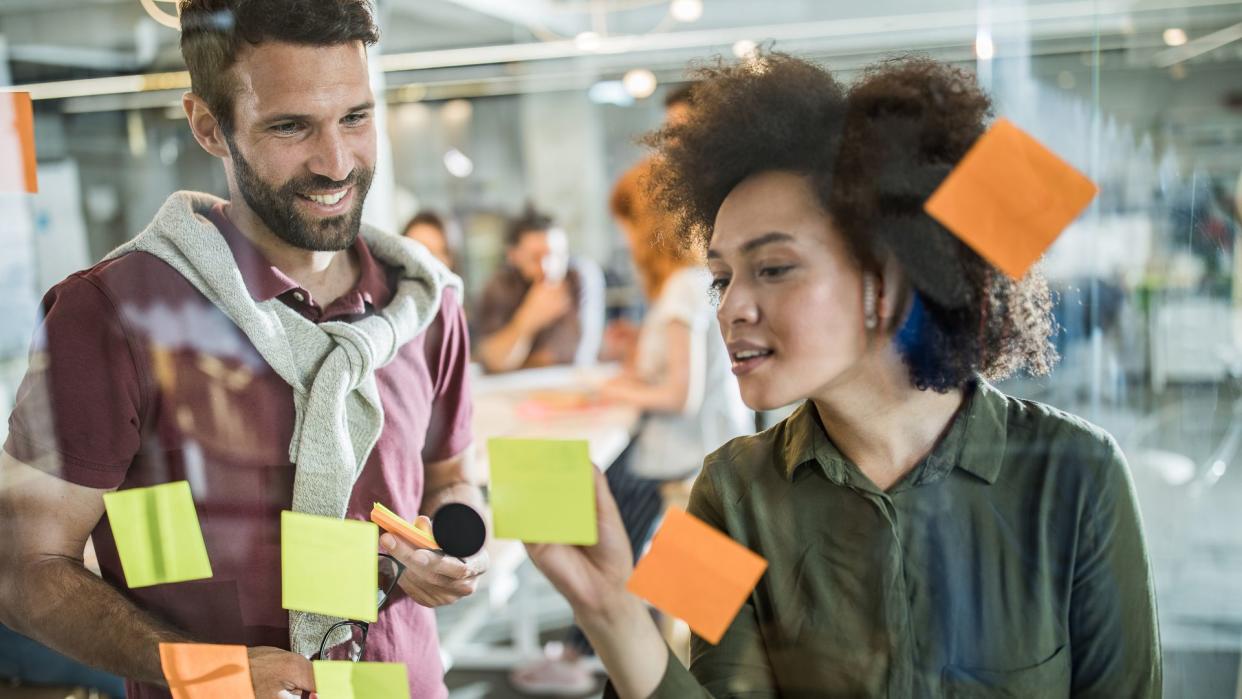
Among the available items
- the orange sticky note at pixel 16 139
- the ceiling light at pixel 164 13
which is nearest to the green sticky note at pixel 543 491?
the ceiling light at pixel 164 13

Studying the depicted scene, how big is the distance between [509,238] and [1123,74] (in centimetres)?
83

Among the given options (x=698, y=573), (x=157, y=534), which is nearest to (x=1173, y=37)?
(x=698, y=573)

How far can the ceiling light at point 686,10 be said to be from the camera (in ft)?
3.20

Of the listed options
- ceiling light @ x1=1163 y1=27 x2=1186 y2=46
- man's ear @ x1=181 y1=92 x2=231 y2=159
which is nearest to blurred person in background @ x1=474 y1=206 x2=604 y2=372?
man's ear @ x1=181 y1=92 x2=231 y2=159

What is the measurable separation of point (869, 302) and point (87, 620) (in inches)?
33.8

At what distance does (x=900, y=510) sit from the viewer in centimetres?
87

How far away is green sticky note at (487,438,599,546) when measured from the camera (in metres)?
0.88

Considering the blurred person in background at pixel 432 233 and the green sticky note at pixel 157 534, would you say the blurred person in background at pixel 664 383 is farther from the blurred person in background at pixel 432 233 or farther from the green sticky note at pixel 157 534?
the green sticky note at pixel 157 534

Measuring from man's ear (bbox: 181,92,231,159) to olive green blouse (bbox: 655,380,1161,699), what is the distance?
0.61 meters

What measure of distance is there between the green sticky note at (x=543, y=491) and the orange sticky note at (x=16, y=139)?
27.1 inches

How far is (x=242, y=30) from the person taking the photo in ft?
3.12

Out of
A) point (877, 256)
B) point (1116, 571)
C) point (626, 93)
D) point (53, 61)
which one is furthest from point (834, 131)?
point (53, 61)

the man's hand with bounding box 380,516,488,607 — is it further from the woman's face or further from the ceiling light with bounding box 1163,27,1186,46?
the ceiling light with bounding box 1163,27,1186,46

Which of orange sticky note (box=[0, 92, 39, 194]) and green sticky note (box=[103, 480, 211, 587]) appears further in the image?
orange sticky note (box=[0, 92, 39, 194])
